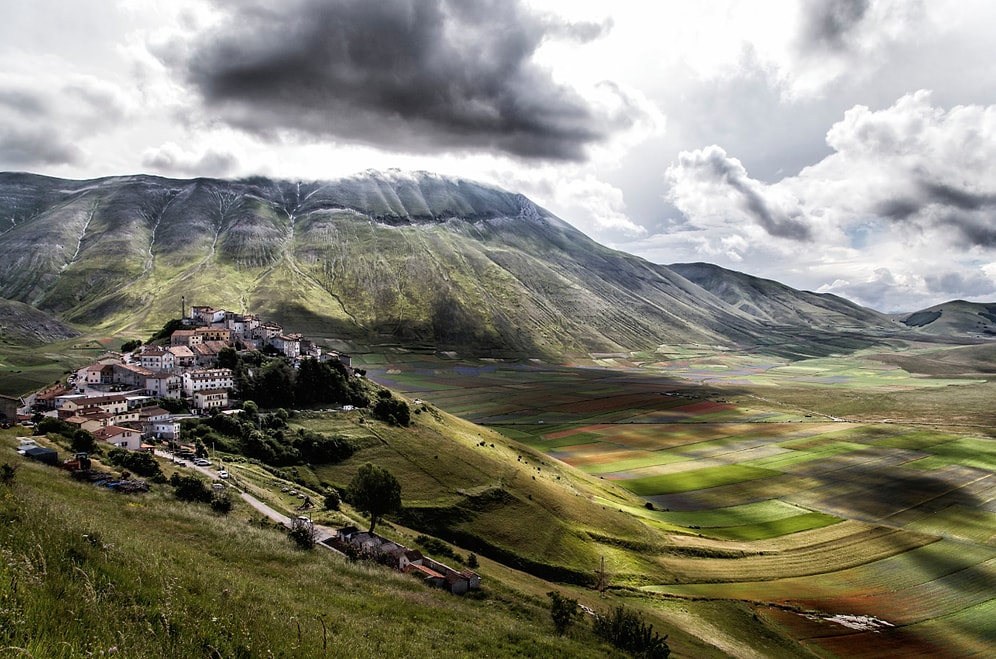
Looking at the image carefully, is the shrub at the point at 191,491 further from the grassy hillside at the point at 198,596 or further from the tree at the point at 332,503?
the tree at the point at 332,503

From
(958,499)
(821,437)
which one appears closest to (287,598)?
(958,499)

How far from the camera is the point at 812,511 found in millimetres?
87625

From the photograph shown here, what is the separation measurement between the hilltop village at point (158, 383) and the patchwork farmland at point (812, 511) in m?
65.0

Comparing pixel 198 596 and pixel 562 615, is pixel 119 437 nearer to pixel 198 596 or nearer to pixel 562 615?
pixel 562 615

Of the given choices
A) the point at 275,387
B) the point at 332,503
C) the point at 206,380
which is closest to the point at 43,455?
the point at 332,503

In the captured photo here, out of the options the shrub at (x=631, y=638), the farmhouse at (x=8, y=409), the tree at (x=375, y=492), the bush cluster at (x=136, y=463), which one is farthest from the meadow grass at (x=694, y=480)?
the farmhouse at (x=8, y=409)

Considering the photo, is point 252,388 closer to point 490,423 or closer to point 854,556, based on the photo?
point 490,423

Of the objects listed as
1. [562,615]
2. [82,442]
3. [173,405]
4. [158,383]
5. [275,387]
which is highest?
[275,387]

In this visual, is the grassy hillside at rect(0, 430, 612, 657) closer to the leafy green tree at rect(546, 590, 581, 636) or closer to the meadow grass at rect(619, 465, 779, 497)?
the leafy green tree at rect(546, 590, 581, 636)

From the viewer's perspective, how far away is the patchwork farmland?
55.3 meters

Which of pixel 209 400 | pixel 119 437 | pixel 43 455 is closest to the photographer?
pixel 43 455

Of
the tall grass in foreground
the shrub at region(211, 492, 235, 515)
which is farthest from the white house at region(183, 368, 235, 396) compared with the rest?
the shrub at region(211, 492, 235, 515)

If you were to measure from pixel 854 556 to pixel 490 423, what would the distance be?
95.4 meters

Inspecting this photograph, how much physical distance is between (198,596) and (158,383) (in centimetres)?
9125
